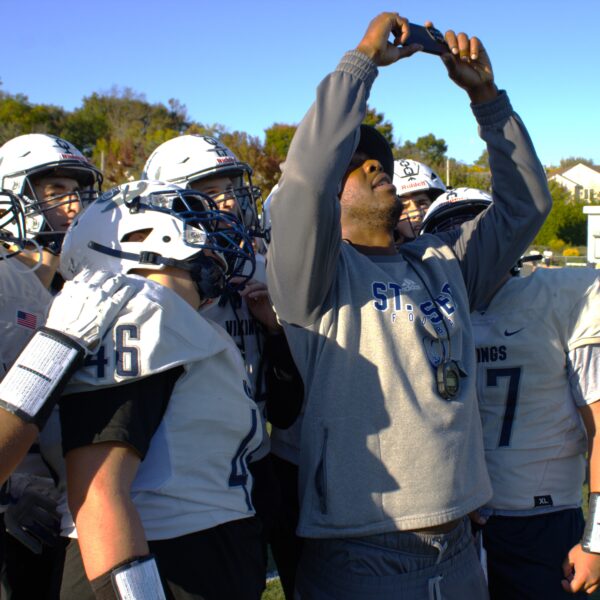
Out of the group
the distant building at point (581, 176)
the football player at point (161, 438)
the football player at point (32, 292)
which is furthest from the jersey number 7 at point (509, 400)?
the distant building at point (581, 176)

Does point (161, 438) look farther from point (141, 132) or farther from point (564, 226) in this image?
point (564, 226)

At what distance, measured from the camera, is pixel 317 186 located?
6.39ft

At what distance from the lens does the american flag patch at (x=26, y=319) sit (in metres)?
2.13

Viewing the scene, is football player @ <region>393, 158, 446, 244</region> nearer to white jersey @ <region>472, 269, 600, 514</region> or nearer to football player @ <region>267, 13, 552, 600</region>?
white jersey @ <region>472, 269, 600, 514</region>

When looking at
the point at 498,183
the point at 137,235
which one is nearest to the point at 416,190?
the point at 498,183

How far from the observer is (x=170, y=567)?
1.65m

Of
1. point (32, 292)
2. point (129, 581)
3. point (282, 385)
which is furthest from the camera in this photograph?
point (282, 385)

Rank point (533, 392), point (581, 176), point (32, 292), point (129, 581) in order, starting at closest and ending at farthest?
point (129, 581), point (32, 292), point (533, 392), point (581, 176)

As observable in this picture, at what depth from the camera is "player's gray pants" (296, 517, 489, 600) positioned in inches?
81.0

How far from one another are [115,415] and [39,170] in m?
1.98

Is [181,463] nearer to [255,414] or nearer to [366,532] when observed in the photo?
[255,414]

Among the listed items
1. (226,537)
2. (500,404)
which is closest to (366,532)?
(226,537)

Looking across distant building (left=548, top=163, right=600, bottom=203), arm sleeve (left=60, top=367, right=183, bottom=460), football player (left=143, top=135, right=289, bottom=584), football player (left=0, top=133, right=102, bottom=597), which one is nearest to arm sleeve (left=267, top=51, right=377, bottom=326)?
football player (left=143, top=135, right=289, bottom=584)

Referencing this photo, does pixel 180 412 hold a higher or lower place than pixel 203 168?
lower
